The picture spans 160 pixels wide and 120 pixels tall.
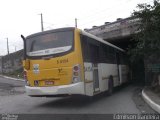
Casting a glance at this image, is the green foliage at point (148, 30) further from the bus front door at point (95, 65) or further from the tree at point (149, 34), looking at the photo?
the bus front door at point (95, 65)

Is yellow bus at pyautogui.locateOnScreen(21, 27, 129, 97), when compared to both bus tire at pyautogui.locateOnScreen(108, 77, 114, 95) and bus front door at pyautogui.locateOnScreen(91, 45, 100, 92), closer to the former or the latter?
bus front door at pyautogui.locateOnScreen(91, 45, 100, 92)

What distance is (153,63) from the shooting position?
72.6 ft

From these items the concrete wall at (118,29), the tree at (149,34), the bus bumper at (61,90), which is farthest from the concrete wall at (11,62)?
the bus bumper at (61,90)

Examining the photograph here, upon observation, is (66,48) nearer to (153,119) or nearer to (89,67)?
(89,67)

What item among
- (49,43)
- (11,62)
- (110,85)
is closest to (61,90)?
(49,43)

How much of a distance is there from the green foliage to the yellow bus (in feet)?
18.7

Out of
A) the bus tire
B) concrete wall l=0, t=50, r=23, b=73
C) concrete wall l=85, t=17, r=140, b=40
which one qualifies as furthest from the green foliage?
concrete wall l=0, t=50, r=23, b=73

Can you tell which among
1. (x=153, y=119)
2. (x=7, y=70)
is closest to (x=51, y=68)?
(x=153, y=119)

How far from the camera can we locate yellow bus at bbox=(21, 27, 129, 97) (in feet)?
44.7

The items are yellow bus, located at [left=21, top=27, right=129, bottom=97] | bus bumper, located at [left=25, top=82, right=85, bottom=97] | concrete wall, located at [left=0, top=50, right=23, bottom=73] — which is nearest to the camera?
bus bumper, located at [left=25, top=82, right=85, bottom=97]

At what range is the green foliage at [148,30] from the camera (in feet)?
65.7

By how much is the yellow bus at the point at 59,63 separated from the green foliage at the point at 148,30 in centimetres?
571

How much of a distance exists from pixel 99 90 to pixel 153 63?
7066mm

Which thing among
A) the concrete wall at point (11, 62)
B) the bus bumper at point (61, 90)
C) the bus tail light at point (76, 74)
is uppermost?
the bus tail light at point (76, 74)
